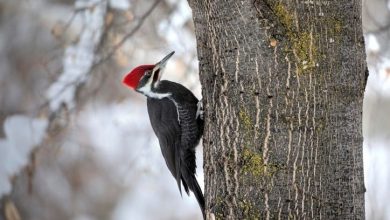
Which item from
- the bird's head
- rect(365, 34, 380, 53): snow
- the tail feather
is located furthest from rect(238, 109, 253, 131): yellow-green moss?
rect(365, 34, 380, 53): snow

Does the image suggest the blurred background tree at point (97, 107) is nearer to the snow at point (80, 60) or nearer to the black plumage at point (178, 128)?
the snow at point (80, 60)

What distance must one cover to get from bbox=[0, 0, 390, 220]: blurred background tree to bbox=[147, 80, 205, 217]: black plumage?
0.55 meters

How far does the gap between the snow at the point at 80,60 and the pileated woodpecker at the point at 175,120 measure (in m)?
0.68

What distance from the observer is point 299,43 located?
2471mm

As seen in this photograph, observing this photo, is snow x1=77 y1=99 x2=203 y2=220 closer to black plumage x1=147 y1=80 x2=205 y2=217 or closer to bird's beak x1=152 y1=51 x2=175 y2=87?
bird's beak x1=152 y1=51 x2=175 y2=87

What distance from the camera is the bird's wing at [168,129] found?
404 cm

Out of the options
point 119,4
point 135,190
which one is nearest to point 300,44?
point 119,4

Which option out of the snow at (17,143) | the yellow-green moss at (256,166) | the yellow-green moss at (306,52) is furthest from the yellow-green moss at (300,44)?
the snow at (17,143)

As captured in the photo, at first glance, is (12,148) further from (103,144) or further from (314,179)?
(103,144)

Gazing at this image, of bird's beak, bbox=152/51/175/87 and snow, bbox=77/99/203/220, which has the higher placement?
bird's beak, bbox=152/51/175/87

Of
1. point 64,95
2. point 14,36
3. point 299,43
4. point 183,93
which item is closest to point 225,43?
point 299,43

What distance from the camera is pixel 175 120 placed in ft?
13.7

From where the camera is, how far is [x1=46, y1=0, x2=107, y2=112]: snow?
193 inches

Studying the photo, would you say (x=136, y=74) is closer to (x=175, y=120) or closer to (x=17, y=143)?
(x=175, y=120)
